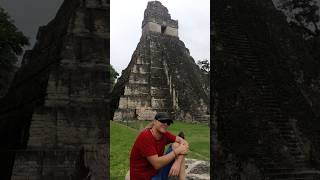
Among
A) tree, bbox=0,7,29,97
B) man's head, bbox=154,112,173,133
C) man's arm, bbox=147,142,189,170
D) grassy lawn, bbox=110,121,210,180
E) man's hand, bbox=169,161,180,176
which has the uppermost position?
tree, bbox=0,7,29,97

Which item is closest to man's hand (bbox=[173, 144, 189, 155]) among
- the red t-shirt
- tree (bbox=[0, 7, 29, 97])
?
the red t-shirt

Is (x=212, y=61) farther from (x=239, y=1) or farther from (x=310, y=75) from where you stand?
(x=239, y=1)

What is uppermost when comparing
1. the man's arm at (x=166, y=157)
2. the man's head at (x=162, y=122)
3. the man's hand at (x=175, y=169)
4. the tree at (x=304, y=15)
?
the tree at (x=304, y=15)

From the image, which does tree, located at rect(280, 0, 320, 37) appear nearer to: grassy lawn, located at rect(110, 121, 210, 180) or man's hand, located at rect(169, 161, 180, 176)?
grassy lawn, located at rect(110, 121, 210, 180)

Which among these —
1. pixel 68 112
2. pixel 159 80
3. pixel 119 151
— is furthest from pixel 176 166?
pixel 159 80

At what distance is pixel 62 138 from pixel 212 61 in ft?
28.5

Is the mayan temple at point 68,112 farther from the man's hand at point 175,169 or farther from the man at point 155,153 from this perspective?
the man's hand at point 175,169

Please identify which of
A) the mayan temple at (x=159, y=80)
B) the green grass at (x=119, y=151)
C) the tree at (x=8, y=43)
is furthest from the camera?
the mayan temple at (x=159, y=80)

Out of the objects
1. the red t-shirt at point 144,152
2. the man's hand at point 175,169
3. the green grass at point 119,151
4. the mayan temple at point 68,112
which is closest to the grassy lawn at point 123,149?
the green grass at point 119,151

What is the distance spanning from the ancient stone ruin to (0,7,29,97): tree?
6.59 metres

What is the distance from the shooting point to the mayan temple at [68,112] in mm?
7301

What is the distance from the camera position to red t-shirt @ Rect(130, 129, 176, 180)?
3.36m

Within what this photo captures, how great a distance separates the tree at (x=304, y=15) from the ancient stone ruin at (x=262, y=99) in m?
0.66

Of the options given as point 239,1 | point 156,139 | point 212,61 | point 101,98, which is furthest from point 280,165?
point 239,1
